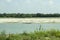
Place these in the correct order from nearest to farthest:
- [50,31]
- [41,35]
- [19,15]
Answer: [41,35] → [50,31] → [19,15]

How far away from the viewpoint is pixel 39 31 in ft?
57.6

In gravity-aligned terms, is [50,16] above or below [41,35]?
below

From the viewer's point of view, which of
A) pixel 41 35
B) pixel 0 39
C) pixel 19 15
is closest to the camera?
pixel 0 39

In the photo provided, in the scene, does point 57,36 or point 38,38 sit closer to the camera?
point 38,38

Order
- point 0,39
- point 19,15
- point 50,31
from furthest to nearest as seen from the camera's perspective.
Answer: point 19,15
point 50,31
point 0,39

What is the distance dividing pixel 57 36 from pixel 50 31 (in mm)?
1198

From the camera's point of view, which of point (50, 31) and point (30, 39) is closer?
point (30, 39)

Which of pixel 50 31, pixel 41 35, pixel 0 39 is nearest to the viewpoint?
pixel 0 39

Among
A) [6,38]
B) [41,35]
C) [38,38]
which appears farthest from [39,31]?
[6,38]

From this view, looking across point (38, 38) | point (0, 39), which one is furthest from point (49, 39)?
point (0, 39)

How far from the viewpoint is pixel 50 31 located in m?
18.2

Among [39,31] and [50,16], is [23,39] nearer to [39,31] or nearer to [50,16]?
[39,31]

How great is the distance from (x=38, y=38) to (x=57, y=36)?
2.00m

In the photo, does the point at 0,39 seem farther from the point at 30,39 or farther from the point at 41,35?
the point at 41,35
